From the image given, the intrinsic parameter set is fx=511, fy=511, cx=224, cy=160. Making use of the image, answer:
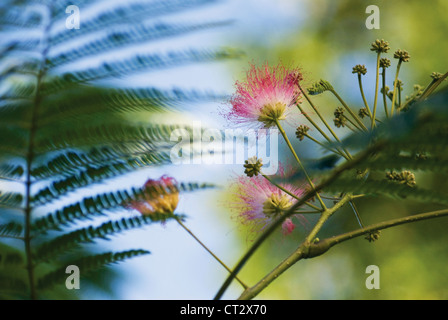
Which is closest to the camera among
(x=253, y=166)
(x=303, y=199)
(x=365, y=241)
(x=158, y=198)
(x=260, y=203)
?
(x=303, y=199)

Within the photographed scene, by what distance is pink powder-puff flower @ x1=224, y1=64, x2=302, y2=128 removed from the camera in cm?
95

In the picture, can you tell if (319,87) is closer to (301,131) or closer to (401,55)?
(301,131)

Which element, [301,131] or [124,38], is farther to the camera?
[301,131]

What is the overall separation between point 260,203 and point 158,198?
0.38 meters

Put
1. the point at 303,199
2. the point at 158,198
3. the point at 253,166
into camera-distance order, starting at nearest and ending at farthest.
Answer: the point at 303,199 < the point at 158,198 < the point at 253,166

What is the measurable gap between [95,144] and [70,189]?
2.4 inches

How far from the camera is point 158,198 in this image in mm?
608

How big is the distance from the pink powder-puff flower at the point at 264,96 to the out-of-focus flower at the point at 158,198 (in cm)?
34

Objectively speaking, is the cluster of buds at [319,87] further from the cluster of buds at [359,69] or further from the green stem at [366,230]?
the green stem at [366,230]

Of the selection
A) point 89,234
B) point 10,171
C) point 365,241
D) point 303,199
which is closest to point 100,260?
point 89,234

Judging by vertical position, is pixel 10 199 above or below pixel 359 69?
below

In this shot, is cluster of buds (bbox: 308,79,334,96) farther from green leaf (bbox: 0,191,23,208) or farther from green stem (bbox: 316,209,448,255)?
green leaf (bbox: 0,191,23,208)
